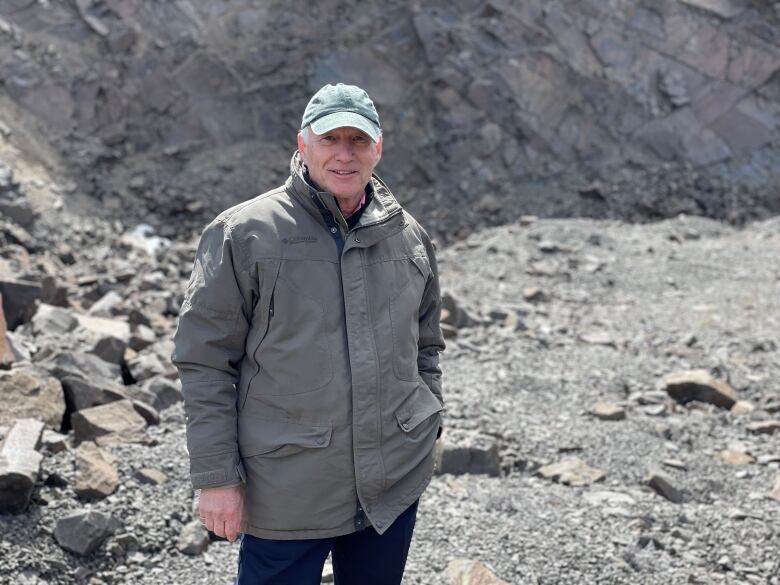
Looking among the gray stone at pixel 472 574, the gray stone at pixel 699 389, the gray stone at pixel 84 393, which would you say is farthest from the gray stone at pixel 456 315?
the gray stone at pixel 472 574

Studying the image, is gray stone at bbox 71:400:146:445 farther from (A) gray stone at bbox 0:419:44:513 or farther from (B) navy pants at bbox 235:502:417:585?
(B) navy pants at bbox 235:502:417:585

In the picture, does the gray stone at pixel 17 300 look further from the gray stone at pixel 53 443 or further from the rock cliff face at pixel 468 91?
the rock cliff face at pixel 468 91

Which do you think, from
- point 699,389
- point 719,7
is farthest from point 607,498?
point 719,7

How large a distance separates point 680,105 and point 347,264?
46.2 feet

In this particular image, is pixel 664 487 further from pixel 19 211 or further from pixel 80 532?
pixel 19 211

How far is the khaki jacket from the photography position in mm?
2424

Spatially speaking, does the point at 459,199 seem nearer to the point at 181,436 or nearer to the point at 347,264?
the point at 181,436

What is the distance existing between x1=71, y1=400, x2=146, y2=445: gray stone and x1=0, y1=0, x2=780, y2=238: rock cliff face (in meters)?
9.40

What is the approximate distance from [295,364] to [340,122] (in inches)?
27.0

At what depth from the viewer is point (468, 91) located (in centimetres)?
1505

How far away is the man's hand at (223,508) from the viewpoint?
8.01 feet

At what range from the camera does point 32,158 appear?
12.9 meters

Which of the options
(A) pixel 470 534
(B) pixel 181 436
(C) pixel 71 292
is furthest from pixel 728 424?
(C) pixel 71 292

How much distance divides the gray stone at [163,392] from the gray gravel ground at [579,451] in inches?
4.4
